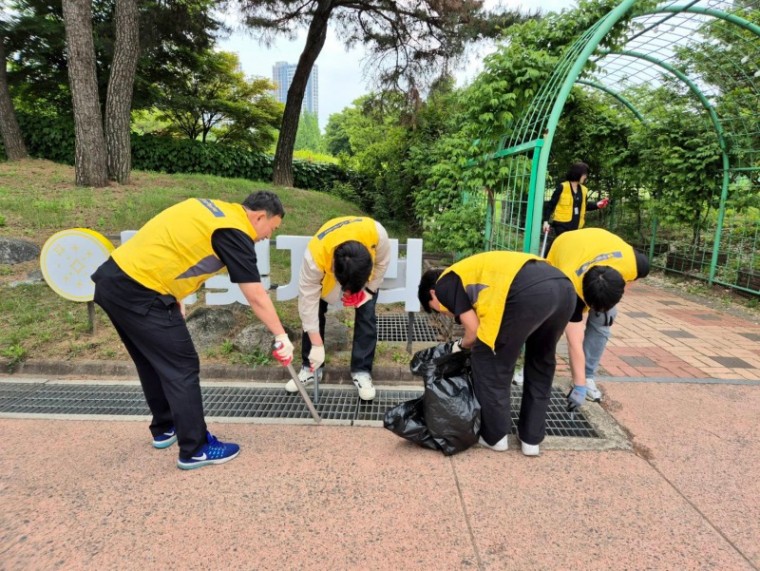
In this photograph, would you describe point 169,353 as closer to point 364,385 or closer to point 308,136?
point 364,385

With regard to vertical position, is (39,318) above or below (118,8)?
below

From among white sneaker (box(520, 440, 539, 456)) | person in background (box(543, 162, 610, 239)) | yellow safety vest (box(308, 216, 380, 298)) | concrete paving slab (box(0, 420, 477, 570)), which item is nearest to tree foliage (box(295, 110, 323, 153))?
person in background (box(543, 162, 610, 239))

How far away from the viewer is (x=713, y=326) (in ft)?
15.8

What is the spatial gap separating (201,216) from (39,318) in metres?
3.12

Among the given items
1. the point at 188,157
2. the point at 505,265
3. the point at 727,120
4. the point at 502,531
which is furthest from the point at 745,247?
the point at 188,157

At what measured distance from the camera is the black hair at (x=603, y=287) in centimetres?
225

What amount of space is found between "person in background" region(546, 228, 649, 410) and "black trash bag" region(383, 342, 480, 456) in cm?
69

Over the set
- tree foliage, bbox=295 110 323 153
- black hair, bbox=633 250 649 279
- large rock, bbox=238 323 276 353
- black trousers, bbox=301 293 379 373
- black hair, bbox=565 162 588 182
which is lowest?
large rock, bbox=238 323 276 353

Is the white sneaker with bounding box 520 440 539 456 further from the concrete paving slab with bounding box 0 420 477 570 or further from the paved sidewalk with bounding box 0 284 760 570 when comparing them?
the concrete paving slab with bounding box 0 420 477 570

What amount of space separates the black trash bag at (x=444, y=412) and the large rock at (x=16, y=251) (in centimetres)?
534

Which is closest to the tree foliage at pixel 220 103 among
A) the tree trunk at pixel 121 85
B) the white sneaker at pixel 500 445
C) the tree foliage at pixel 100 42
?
the tree foliage at pixel 100 42

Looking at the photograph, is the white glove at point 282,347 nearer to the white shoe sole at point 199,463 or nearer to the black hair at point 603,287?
the white shoe sole at point 199,463

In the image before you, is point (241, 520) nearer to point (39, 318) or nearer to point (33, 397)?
point (33, 397)

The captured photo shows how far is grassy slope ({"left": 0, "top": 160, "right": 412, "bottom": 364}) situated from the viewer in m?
3.70
